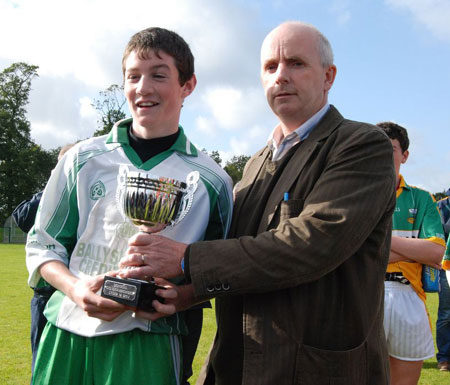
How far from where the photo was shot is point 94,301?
218cm

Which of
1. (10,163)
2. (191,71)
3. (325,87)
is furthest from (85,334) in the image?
(10,163)

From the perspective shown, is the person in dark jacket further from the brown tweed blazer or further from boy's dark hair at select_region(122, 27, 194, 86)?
the brown tweed blazer

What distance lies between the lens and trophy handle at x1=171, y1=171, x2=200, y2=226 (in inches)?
92.9

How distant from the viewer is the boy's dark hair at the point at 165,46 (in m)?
2.52

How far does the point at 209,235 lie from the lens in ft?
8.70

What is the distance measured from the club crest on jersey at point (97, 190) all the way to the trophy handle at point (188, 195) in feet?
1.36

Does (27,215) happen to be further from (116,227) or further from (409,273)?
(409,273)

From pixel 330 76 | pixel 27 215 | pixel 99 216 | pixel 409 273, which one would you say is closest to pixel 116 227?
pixel 99 216

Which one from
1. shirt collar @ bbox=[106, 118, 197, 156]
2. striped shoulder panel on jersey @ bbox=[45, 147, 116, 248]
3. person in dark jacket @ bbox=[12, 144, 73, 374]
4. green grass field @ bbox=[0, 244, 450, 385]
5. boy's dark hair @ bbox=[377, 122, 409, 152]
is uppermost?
boy's dark hair @ bbox=[377, 122, 409, 152]

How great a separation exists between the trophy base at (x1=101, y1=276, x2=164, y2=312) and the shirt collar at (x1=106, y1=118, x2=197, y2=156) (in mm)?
772

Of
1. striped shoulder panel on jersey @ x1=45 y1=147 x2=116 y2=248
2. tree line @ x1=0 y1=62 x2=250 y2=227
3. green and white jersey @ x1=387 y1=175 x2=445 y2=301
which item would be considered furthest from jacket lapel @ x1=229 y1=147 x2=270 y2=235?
tree line @ x1=0 y1=62 x2=250 y2=227

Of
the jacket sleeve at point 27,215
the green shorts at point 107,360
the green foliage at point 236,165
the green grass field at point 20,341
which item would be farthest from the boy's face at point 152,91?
the green foliage at point 236,165

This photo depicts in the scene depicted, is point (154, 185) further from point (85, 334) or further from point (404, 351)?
point (404, 351)

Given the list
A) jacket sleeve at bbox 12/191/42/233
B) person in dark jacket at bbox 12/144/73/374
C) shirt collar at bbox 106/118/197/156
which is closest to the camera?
shirt collar at bbox 106/118/197/156
